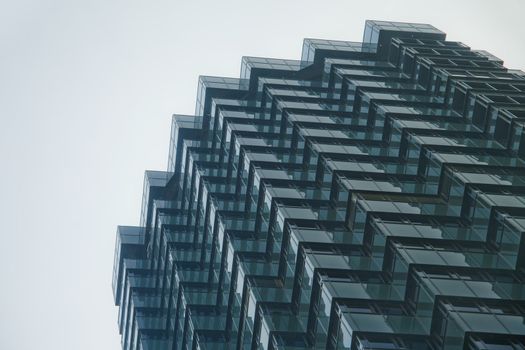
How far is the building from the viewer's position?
44.7 m

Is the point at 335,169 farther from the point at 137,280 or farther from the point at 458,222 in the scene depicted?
the point at 137,280

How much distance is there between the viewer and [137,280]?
84.4 metres

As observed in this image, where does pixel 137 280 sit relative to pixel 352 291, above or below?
below

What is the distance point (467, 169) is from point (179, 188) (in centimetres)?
3658

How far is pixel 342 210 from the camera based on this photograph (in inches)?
2221

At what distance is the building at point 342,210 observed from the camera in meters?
44.7

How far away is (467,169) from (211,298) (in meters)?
19.5

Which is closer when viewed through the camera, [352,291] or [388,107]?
[352,291]

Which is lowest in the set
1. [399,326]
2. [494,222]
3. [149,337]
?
[149,337]

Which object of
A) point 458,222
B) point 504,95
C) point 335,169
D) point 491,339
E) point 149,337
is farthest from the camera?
point 149,337

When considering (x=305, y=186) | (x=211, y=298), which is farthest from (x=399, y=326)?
(x=211, y=298)

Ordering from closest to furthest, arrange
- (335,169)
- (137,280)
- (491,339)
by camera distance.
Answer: (491,339)
(335,169)
(137,280)

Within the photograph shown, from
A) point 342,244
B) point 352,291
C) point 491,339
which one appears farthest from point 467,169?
point 491,339

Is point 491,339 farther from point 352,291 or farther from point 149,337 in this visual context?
point 149,337
